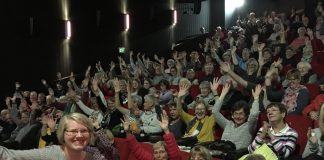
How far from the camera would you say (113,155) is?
309cm

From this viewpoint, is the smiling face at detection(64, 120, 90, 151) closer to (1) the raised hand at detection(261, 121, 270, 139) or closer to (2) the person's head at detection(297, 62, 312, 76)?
(1) the raised hand at detection(261, 121, 270, 139)

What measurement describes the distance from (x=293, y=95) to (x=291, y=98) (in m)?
0.04

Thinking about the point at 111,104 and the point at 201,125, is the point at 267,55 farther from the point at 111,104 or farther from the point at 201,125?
the point at 201,125

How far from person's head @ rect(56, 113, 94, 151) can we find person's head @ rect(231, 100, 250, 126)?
2.02m

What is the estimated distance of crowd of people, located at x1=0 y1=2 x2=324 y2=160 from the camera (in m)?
2.80

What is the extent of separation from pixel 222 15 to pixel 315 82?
24.5ft

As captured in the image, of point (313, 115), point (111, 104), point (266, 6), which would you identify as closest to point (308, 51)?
point (111, 104)

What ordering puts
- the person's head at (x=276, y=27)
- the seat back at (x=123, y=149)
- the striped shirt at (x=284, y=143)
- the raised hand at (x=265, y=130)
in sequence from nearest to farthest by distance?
the striped shirt at (x=284, y=143)
the raised hand at (x=265, y=130)
the seat back at (x=123, y=149)
the person's head at (x=276, y=27)

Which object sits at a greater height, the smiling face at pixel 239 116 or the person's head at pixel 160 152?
the smiling face at pixel 239 116

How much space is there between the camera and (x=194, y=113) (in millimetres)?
4508

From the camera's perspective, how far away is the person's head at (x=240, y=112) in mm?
3635

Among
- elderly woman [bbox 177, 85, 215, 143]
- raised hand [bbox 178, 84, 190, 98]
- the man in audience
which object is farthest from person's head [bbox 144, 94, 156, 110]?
the man in audience

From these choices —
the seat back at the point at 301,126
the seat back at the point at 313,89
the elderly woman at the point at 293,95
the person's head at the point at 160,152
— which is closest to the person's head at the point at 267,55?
the seat back at the point at 313,89

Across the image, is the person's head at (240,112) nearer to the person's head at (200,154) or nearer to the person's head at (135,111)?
the person's head at (200,154)
